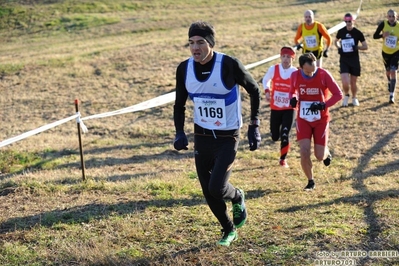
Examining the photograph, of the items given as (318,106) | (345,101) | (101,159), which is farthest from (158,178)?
(345,101)

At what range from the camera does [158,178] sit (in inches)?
344

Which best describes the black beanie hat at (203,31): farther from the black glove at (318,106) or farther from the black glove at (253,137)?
the black glove at (318,106)

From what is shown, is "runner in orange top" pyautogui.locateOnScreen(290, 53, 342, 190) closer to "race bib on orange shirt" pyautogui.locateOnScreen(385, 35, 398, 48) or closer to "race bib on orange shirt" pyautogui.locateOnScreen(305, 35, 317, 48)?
"race bib on orange shirt" pyautogui.locateOnScreen(305, 35, 317, 48)

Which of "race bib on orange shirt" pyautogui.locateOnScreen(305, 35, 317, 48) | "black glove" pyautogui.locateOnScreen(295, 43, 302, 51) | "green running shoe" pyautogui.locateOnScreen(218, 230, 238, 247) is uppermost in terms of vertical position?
"race bib on orange shirt" pyautogui.locateOnScreen(305, 35, 317, 48)

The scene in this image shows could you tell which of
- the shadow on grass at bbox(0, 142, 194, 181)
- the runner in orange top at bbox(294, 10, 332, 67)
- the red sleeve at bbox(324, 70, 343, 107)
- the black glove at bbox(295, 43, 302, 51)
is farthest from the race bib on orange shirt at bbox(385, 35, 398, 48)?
the red sleeve at bbox(324, 70, 343, 107)

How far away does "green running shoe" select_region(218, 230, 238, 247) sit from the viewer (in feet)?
17.8

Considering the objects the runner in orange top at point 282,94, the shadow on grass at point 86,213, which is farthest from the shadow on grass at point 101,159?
the shadow on grass at point 86,213

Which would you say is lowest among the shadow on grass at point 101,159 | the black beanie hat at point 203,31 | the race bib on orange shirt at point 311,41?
the shadow on grass at point 101,159

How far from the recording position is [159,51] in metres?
19.7

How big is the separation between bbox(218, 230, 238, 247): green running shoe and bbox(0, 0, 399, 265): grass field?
71 mm

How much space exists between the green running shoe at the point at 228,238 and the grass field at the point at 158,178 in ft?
0.23

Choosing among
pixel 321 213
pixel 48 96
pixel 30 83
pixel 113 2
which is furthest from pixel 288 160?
pixel 113 2

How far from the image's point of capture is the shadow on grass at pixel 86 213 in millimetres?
6414

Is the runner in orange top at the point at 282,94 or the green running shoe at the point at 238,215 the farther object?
the runner in orange top at the point at 282,94
